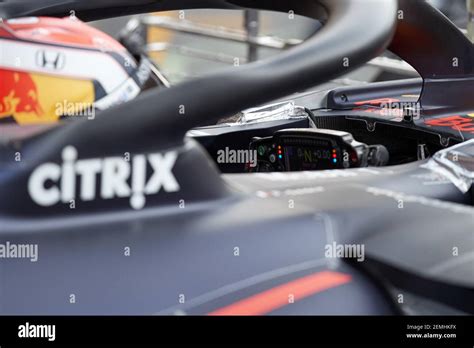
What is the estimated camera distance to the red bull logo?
4.07 ft

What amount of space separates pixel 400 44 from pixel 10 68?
55.0 inches

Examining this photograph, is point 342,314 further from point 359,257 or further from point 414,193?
point 414,193

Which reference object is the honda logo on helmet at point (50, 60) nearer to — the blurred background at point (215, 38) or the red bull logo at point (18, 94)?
the red bull logo at point (18, 94)

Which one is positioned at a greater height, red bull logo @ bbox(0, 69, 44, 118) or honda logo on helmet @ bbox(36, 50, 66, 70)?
honda logo on helmet @ bbox(36, 50, 66, 70)

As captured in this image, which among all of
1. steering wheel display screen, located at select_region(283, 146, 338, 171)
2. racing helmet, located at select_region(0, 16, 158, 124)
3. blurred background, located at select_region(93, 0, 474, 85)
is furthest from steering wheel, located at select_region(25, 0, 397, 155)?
blurred background, located at select_region(93, 0, 474, 85)

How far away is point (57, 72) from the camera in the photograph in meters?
1.26

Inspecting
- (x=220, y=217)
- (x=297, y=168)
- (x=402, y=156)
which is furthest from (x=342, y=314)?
(x=402, y=156)

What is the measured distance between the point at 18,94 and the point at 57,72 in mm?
69

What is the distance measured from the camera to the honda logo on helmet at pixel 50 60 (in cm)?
126
